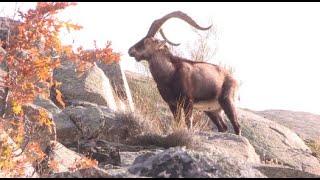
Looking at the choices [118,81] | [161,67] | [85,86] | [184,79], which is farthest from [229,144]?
[118,81]

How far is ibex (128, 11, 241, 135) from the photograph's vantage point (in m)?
13.6

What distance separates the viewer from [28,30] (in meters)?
7.38

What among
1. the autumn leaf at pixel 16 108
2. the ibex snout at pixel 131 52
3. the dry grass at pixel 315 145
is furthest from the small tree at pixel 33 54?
the dry grass at pixel 315 145

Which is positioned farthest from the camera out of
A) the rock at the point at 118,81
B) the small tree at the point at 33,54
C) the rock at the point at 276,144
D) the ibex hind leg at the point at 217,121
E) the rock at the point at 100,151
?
the rock at the point at 118,81

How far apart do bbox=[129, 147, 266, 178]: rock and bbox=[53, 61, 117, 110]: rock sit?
10327 mm

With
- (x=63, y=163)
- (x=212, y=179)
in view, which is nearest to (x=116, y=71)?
(x=63, y=163)

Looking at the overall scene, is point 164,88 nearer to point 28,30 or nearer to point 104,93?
point 104,93

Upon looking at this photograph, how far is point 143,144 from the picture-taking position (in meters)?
12.2

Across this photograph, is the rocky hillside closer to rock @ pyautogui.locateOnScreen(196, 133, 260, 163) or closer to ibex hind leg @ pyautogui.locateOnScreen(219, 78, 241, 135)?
rock @ pyautogui.locateOnScreen(196, 133, 260, 163)

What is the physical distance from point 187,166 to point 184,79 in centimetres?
917

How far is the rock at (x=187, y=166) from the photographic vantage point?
15.1 ft

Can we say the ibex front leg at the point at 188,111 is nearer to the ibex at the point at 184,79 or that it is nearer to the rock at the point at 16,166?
the ibex at the point at 184,79

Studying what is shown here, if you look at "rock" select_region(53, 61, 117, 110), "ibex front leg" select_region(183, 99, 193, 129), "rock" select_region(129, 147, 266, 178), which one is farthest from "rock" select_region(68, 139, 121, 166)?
"rock" select_region(129, 147, 266, 178)

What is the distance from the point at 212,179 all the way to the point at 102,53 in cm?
352
